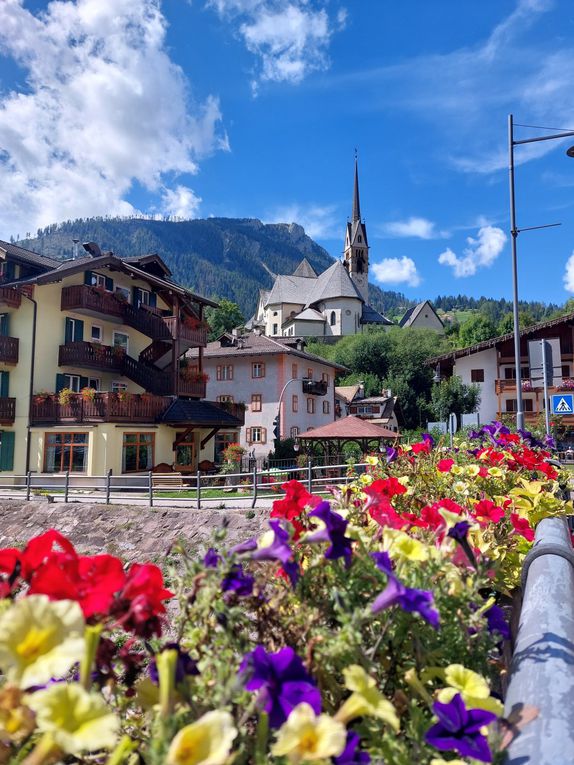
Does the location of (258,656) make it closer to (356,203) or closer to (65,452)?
(65,452)

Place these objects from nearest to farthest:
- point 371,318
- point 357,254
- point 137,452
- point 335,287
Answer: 1. point 137,452
2. point 335,287
3. point 371,318
4. point 357,254

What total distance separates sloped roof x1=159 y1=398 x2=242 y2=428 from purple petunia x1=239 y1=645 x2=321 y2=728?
2640 centimetres

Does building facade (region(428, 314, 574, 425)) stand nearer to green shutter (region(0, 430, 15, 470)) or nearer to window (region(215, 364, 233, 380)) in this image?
window (region(215, 364, 233, 380))

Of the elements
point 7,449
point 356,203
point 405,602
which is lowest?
point 7,449

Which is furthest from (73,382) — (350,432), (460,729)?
(460,729)

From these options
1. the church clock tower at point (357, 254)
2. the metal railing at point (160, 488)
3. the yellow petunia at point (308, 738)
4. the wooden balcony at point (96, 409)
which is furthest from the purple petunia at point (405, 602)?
the church clock tower at point (357, 254)

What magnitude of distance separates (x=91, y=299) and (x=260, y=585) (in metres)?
28.0

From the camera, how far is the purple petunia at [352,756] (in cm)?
105

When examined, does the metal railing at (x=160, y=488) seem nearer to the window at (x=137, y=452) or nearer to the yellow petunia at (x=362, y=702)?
the window at (x=137, y=452)

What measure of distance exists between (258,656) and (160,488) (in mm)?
20866

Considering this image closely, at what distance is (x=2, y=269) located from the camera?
27438 millimetres

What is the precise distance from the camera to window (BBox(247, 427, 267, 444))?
4378 centimetres

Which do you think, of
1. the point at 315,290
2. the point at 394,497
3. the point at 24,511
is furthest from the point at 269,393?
the point at 315,290

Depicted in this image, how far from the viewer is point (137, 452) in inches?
1058
